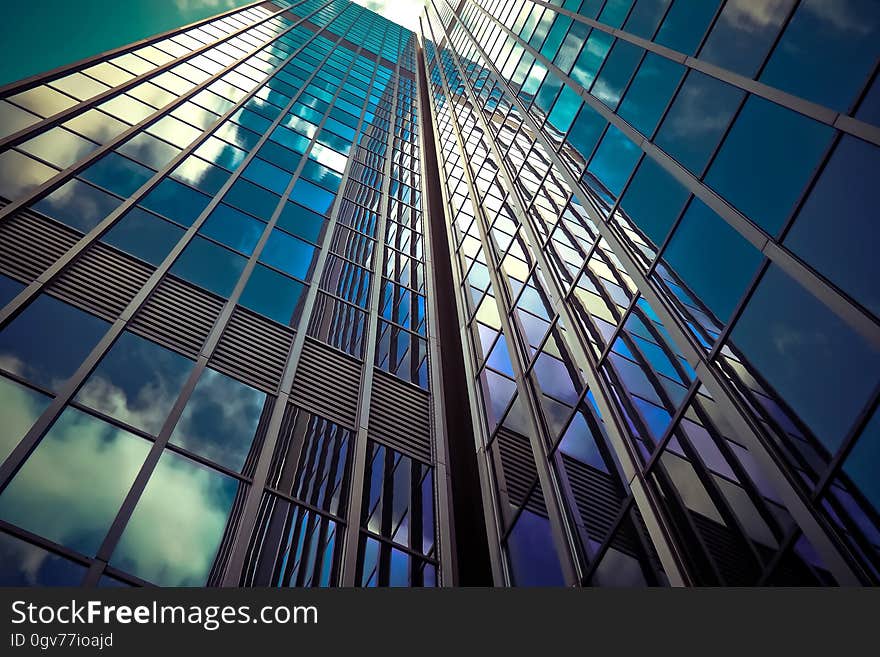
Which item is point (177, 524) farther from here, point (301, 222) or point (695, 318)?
point (301, 222)

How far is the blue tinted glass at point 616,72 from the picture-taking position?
16.9m

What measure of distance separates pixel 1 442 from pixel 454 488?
9.67 meters

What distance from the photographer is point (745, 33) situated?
12.2m

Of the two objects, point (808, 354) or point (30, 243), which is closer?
point (808, 354)

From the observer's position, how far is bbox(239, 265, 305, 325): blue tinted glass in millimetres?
18094

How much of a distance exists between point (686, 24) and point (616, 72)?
3.19 m

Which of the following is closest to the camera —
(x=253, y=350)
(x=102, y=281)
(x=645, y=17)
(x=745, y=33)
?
(x=745, y=33)

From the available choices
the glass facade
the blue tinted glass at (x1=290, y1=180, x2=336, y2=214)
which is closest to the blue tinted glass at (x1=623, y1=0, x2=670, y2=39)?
the glass facade

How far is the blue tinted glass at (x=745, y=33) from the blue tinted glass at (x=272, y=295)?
1240 centimetres

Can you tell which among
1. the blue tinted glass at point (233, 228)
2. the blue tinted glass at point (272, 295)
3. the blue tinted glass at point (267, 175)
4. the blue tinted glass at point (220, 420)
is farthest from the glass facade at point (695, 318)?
the blue tinted glass at point (267, 175)

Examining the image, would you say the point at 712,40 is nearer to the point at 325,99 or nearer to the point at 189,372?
the point at 189,372

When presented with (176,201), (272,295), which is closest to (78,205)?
(176,201)

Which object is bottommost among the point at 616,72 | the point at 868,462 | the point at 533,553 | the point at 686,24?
the point at 533,553

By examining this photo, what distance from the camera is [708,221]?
38.9 ft
